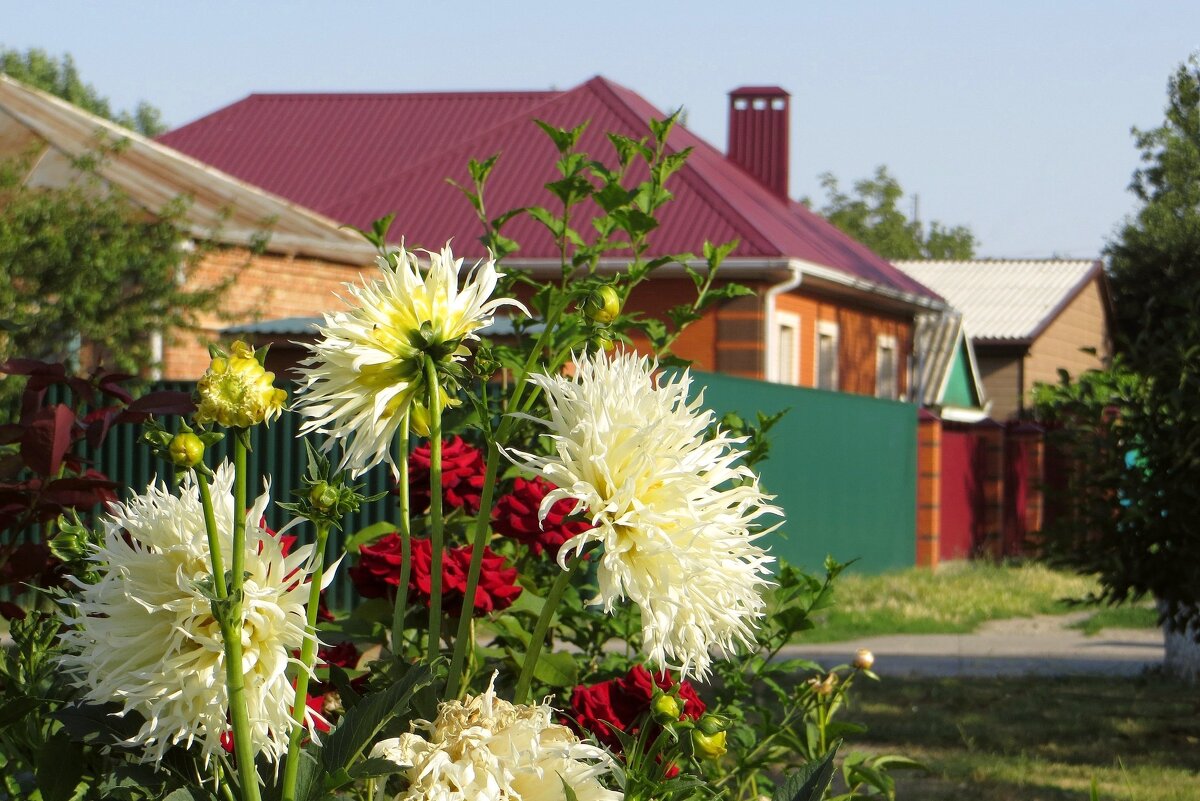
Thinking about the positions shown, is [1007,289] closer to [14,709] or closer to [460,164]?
[460,164]

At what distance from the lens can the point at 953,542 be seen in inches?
774

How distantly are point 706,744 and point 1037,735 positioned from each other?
22.5 feet

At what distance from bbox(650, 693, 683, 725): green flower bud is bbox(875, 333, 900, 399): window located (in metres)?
25.2

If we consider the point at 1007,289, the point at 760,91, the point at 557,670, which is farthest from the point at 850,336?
the point at 557,670

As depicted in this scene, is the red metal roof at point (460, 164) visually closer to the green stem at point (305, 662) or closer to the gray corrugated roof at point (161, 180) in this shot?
the gray corrugated roof at point (161, 180)

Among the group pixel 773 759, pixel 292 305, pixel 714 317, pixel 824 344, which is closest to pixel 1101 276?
pixel 824 344

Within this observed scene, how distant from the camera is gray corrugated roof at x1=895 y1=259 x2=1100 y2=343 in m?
39.7

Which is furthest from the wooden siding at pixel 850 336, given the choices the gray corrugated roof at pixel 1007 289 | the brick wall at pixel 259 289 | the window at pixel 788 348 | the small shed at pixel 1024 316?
the gray corrugated roof at pixel 1007 289

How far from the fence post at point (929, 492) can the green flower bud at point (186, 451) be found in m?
17.9

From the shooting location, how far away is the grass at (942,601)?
1277cm

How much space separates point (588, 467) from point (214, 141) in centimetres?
2642

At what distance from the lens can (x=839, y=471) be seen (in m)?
16.9

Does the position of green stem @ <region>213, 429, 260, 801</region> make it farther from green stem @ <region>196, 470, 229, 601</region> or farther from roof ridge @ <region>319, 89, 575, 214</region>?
roof ridge @ <region>319, 89, 575, 214</region>

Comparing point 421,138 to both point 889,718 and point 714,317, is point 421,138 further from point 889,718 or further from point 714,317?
point 889,718
